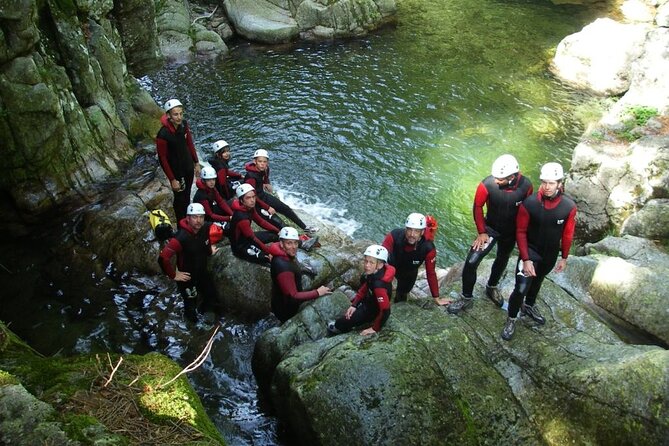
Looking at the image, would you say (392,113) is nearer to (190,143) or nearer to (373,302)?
(190,143)

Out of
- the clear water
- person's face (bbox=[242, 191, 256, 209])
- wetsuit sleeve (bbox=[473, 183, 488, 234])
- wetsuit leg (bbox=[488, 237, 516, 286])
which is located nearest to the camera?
wetsuit sleeve (bbox=[473, 183, 488, 234])

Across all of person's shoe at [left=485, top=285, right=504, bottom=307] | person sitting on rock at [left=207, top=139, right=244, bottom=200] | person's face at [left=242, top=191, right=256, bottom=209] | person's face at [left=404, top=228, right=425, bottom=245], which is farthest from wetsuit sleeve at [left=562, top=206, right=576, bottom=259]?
person sitting on rock at [left=207, top=139, right=244, bottom=200]

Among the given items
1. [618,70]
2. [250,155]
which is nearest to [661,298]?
[250,155]

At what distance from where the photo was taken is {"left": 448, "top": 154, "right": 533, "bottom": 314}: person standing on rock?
27.1ft

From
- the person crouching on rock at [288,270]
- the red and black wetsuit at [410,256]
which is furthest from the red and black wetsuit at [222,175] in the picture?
the red and black wetsuit at [410,256]

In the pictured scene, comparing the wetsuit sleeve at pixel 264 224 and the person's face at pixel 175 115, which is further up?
the person's face at pixel 175 115

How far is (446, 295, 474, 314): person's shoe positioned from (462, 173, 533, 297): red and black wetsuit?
3.7 inches

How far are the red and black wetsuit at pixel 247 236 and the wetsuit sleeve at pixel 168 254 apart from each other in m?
1.58

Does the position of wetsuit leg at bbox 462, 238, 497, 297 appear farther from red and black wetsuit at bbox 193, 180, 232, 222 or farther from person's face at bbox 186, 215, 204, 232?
red and black wetsuit at bbox 193, 180, 232, 222

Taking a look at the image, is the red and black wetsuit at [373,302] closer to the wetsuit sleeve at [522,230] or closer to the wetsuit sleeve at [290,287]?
the wetsuit sleeve at [290,287]

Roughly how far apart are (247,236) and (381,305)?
3.94 meters

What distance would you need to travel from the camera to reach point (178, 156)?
1146 centimetres

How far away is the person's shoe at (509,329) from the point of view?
325 inches

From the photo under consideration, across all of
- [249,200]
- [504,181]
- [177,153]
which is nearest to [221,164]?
[177,153]
